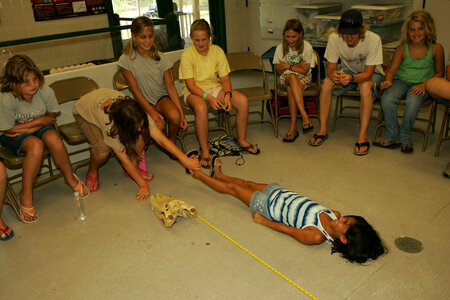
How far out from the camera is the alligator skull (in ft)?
8.47

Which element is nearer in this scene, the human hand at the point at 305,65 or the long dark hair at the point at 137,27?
the long dark hair at the point at 137,27

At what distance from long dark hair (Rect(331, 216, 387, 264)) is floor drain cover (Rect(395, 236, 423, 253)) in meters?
0.19

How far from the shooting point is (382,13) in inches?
177

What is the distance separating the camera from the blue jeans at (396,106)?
132 inches

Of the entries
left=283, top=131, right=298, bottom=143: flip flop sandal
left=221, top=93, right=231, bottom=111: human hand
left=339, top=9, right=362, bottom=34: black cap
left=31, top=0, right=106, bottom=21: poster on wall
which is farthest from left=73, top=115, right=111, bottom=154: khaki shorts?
left=31, top=0, right=106, bottom=21: poster on wall

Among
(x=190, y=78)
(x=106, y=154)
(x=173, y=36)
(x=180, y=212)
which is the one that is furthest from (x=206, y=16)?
(x=180, y=212)

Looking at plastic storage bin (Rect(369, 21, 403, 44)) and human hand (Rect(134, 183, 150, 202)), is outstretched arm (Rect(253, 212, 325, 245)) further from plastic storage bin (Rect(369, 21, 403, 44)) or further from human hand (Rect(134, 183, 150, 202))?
plastic storage bin (Rect(369, 21, 403, 44))

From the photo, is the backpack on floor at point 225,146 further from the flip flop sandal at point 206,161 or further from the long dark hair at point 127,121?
the long dark hair at point 127,121

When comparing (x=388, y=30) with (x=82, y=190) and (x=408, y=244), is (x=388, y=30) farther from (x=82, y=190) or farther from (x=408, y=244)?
(x=82, y=190)

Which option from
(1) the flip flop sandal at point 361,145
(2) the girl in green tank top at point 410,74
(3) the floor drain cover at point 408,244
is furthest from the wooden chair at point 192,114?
(3) the floor drain cover at point 408,244

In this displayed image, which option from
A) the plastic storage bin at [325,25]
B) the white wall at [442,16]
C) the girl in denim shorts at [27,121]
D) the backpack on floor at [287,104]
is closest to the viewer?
the girl in denim shorts at [27,121]

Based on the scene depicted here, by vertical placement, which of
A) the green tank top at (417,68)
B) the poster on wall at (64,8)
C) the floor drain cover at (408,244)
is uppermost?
the poster on wall at (64,8)

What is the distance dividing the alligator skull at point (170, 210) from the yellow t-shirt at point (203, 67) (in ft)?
4.21

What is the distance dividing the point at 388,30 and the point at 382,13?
0.83 feet
